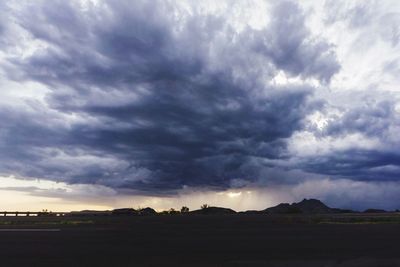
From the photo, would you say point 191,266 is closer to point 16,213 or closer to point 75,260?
point 75,260

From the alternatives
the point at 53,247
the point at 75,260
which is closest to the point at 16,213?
the point at 53,247

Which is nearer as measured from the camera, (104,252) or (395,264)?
(395,264)

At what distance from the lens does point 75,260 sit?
21641mm

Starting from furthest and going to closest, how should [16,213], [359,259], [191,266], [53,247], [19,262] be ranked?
[16,213] < [53,247] < [359,259] < [19,262] < [191,266]

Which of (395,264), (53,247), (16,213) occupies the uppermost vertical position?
(16,213)

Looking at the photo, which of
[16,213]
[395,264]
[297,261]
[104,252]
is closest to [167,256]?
[104,252]

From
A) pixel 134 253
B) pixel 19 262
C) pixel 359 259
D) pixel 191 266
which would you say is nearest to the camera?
pixel 191 266

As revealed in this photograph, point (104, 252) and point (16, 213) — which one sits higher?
point (16, 213)

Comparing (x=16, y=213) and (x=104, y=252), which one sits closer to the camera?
(x=104, y=252)

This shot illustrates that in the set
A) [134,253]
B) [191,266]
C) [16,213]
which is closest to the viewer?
[191,266]

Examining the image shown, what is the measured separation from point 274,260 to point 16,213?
115 meters

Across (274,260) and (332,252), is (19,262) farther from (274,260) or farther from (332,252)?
(332,252)

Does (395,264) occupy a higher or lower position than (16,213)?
lower

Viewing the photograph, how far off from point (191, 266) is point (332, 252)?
32.6 feet
